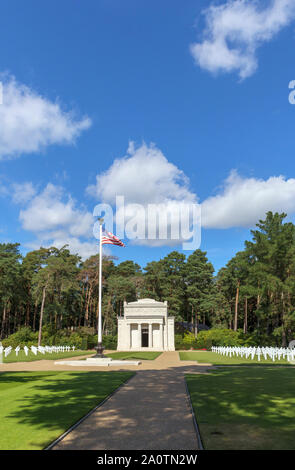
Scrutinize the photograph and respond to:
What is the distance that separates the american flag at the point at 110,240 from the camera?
28987mm

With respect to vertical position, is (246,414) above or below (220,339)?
above

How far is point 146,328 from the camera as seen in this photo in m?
62.0

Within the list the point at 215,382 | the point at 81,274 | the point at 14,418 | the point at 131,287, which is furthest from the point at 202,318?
the point at 14,418

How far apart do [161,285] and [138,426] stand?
69.2m

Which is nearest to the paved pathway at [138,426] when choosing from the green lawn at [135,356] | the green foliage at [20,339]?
the green lawn at [135,356]

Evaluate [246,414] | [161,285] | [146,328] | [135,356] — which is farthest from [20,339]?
[246,414]

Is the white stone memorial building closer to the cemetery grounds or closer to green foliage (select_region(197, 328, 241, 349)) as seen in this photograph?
green foliage (select_region(197, 328, 241, 349))

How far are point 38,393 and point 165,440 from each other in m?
7.03

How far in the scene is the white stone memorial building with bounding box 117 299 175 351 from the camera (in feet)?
198

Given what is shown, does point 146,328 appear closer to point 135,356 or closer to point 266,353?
point 135,356

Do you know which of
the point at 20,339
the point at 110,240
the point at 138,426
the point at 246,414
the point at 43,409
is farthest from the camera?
the point at 20,339

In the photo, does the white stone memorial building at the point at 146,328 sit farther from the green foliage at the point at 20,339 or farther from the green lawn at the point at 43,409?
the green lawn at the point at 43,409

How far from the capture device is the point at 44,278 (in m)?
58.7

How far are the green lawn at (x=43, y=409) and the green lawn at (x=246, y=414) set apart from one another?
3060 millimetres
